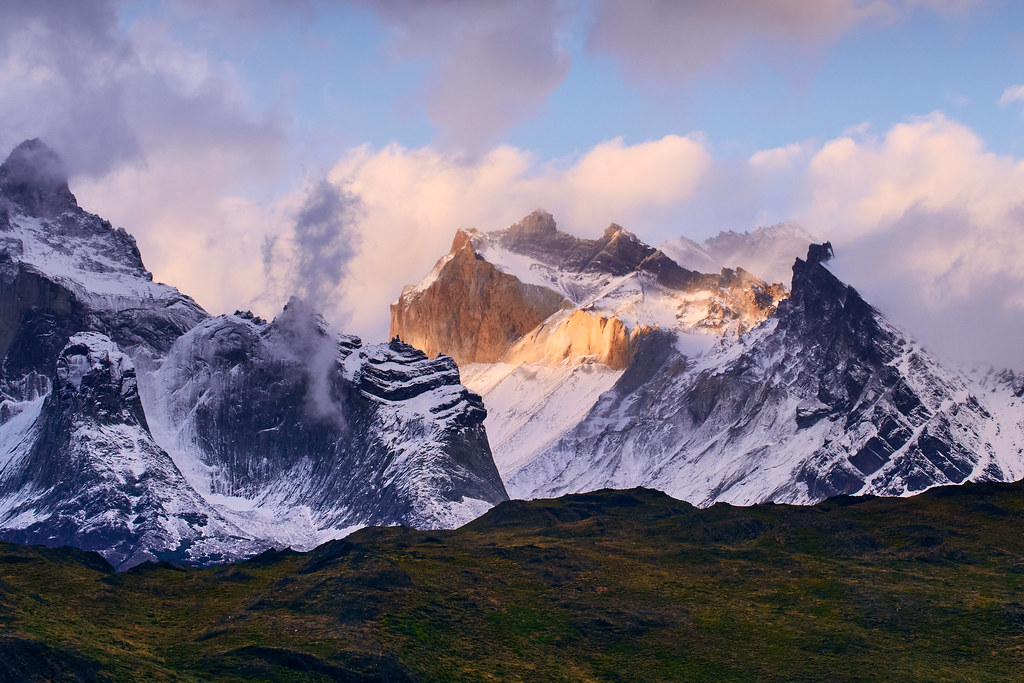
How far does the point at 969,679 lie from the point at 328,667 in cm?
7619

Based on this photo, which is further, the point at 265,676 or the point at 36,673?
the point at 265,676

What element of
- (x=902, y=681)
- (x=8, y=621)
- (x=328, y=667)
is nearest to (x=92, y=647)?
(x=8, y=621)

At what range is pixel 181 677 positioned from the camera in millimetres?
192625

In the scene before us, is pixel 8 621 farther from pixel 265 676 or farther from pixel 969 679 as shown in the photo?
pixel 969 679

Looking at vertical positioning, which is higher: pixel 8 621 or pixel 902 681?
pixel 8 621

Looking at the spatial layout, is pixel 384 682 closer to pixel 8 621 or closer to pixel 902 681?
pixel 8 621

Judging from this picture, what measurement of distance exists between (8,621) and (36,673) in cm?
1693

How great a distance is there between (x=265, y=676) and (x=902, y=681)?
248 feet

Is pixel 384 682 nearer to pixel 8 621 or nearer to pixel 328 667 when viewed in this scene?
pixel 328 667

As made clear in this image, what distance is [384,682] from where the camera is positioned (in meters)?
197

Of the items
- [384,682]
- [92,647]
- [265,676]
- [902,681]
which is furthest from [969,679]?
[92,647]

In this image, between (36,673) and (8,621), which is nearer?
(36,673)

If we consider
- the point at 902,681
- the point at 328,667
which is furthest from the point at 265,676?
the point at 902,681

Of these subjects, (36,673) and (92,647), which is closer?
(36,673)
